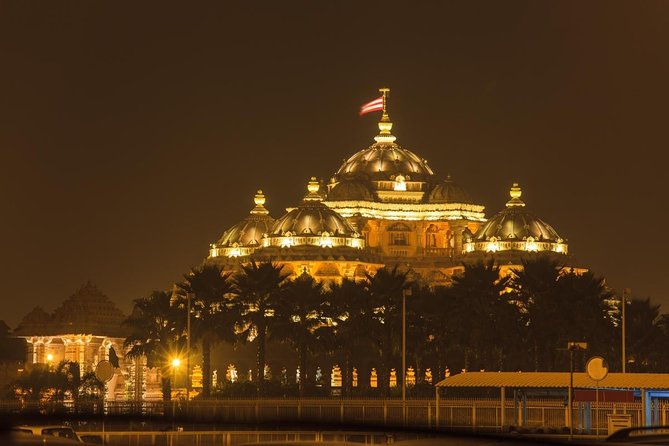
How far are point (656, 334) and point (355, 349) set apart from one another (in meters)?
22.2

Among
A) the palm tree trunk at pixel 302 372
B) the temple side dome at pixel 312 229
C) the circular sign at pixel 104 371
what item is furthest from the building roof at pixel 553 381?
→ the temple side dome at pixel 312 229

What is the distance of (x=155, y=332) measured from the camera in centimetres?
13725

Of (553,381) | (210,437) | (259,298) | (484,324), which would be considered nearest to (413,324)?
(484,324)

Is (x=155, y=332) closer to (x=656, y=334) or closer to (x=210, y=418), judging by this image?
(x=656, y=334)

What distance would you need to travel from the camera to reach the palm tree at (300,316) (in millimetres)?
132000

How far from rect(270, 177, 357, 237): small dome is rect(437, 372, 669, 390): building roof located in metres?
112

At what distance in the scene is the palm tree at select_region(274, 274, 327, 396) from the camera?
13200 cm

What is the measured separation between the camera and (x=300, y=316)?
445ft

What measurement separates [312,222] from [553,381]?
118 m

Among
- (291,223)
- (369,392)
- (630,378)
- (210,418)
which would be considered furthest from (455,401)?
(291,223)

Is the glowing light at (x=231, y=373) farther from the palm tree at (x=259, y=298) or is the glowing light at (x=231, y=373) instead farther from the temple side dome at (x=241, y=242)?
the temple side dome at (x=241, y=242)

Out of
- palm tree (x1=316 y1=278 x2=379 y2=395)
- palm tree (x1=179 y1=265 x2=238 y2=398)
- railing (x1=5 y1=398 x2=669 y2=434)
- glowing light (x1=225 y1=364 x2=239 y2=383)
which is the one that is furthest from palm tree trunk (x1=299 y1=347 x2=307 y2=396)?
glowing light (x1=225 y1=364 x2=239 y2=383)

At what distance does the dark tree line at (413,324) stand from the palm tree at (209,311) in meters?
0.07

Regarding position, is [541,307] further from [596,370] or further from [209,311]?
[596,370]
